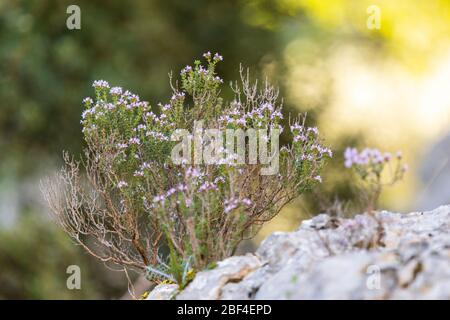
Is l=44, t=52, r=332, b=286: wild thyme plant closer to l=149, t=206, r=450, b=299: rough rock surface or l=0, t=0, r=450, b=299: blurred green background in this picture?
l=149, t=206, r=450, b=299: rough rock surface

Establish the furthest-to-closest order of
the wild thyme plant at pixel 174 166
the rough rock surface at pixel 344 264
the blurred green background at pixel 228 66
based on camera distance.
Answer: the blurred green background at pixel 228 66 < the wild thyme plant at pixel 174 166 < the rough rock surface at pixel 344 264

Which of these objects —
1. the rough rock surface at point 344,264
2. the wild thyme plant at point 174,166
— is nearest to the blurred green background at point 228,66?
the wild thyme plant at point 174,166

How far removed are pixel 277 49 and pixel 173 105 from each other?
7.78m

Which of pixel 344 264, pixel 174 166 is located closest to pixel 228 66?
pixel 174 166

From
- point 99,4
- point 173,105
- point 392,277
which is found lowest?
point 392,277

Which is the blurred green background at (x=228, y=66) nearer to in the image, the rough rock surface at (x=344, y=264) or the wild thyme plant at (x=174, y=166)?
the wild thyme plant at (x=174, y=166)

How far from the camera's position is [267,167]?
19.9ft

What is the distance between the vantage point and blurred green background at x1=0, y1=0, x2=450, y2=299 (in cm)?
1302

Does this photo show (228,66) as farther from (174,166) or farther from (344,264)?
(344,264)

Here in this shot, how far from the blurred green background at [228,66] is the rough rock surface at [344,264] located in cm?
711

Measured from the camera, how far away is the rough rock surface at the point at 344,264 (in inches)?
157

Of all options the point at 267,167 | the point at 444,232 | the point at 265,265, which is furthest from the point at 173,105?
the point at 444,232

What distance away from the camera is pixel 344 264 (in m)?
4.10
